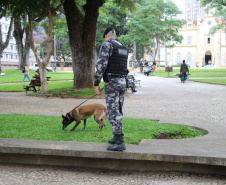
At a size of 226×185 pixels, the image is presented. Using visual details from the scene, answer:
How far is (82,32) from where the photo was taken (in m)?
16.4

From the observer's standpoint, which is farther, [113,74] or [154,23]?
[154,23]

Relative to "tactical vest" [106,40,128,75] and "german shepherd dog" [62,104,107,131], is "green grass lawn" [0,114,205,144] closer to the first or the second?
"german shepherd dog" [62,104,107,131]

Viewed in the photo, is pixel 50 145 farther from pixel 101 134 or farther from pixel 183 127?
pixel 183 127

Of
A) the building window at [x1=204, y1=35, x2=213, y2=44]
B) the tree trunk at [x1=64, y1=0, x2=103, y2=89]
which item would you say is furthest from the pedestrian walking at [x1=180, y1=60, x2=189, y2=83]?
the building window at [x1=204, y1=35, x2=213, y2=44]

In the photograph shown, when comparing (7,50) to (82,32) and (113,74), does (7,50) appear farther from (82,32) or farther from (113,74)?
(113,74)

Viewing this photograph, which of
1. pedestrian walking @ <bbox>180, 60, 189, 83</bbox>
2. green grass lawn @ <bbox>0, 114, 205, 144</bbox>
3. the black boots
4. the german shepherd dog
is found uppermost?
pedestrian walking @ <bbox>180, 60, 189, 83</bbox>

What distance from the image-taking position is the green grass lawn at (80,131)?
6043 mm

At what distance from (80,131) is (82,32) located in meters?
10.4

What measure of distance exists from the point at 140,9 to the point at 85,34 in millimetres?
33999

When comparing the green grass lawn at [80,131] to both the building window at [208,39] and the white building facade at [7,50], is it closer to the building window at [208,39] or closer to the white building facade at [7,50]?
the white building facade at [7,50]

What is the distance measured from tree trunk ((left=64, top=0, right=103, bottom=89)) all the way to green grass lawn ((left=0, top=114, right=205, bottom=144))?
27.6 feet

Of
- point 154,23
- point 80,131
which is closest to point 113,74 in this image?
point 80,131

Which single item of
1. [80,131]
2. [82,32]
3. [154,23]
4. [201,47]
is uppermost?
[154,23]

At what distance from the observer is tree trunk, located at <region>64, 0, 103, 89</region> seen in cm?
1616
